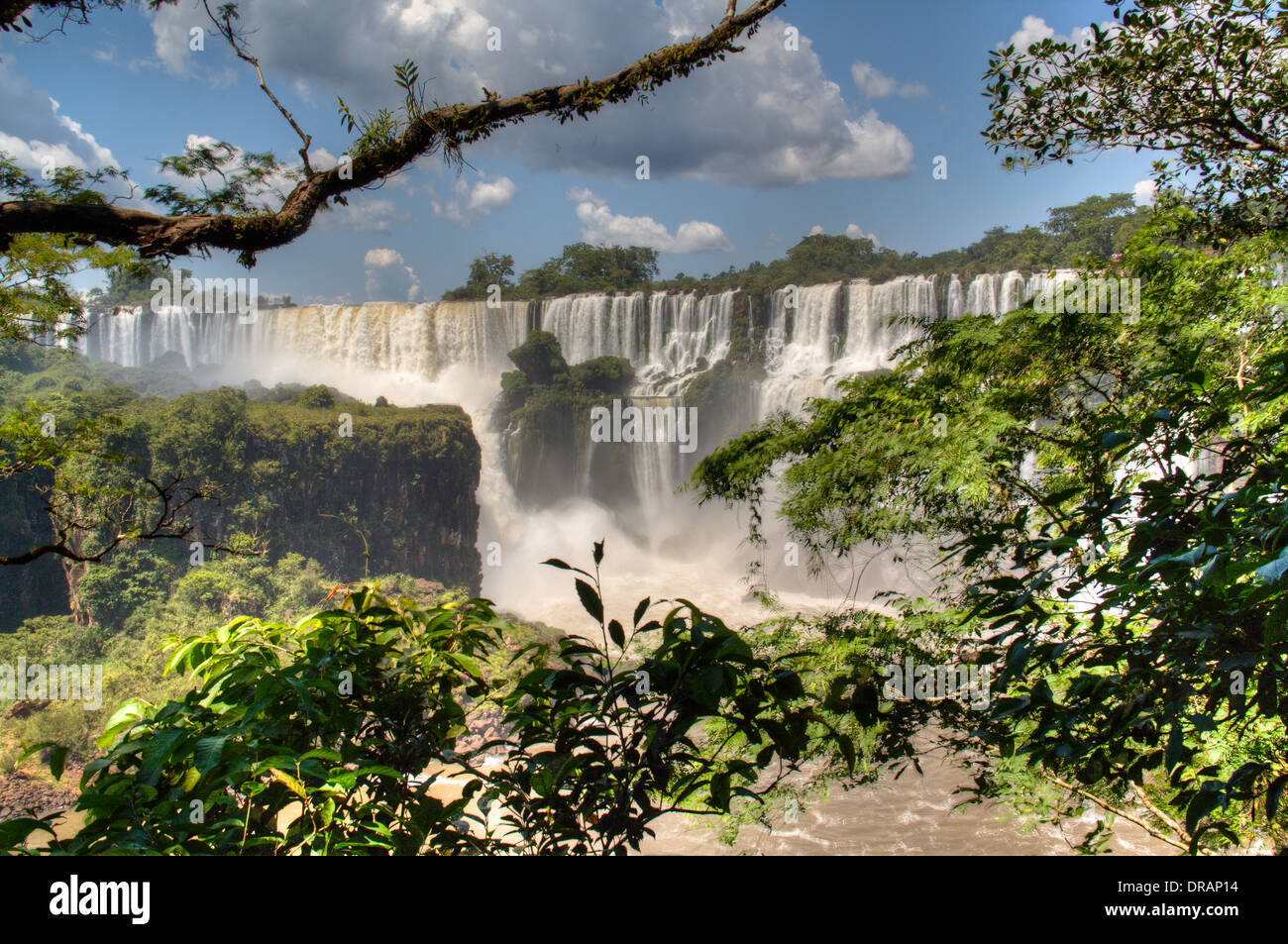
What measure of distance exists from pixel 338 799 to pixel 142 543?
17033 mm

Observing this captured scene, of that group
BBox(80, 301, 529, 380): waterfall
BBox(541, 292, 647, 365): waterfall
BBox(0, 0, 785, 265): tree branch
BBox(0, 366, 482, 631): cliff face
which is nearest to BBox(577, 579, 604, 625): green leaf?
BBox(0, 0, 785, 265): tree branch

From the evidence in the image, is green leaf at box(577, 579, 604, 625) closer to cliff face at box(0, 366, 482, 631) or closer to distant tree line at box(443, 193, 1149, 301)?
cliff face at box(0, 366, 482, 631)

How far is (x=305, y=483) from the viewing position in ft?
50.3

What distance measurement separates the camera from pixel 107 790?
0.72 metres

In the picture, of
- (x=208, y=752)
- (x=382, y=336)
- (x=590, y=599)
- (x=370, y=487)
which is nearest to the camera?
(x=208, y=752)

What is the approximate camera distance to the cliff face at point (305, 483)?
1430 centimetres

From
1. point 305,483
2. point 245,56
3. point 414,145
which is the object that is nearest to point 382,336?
point 305,483

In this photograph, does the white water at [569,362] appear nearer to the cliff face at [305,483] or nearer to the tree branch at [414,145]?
the cliff face at [305,483]

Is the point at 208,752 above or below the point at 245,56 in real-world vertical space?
below

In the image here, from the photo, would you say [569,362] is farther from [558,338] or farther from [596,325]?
[596,325]

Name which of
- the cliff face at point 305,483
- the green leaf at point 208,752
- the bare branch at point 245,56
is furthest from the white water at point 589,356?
the green leaf at point 208,752
